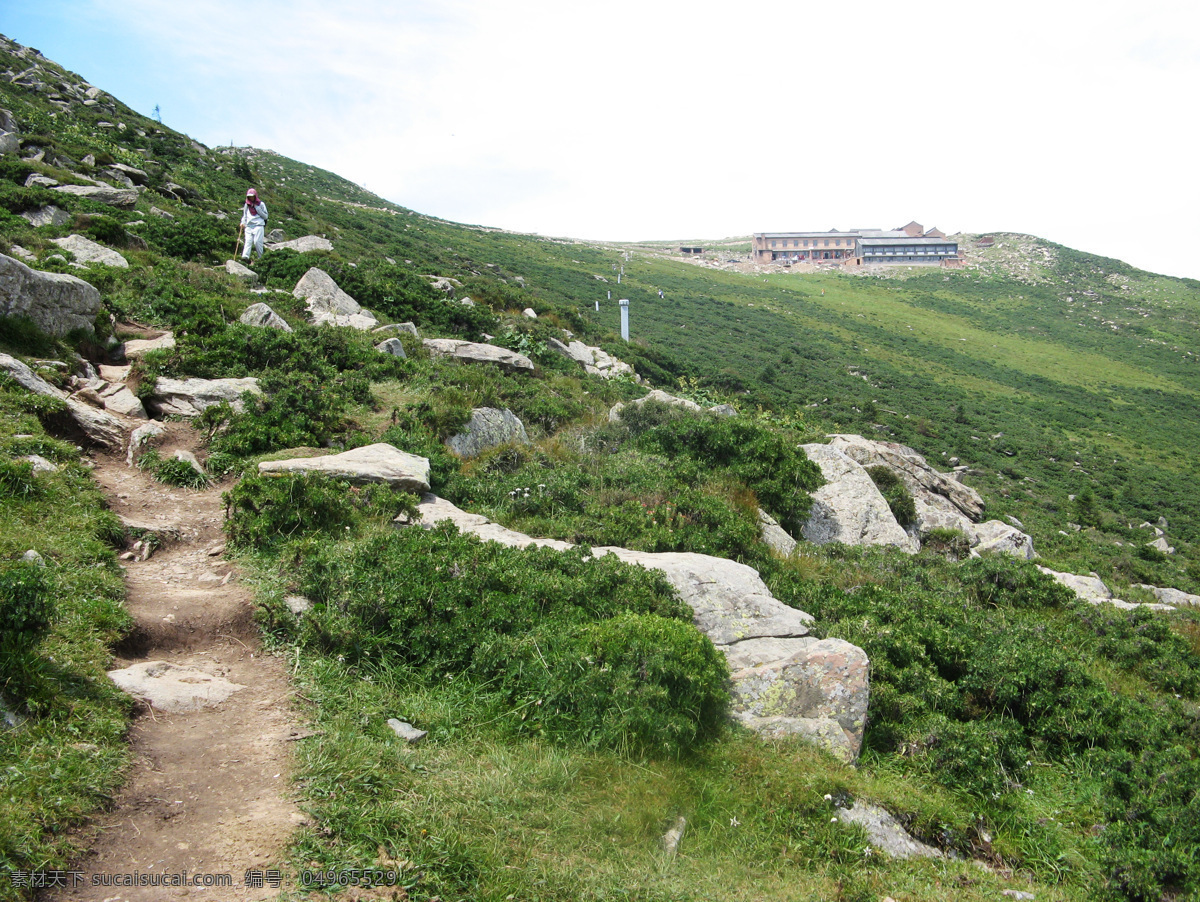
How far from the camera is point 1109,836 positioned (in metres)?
4.27

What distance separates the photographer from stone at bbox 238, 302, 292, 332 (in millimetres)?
12473

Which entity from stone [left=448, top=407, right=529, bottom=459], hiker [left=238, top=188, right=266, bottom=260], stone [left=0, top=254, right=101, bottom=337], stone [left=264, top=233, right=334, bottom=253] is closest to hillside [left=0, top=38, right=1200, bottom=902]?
stone [left=0, top=254, right=101, bottom=337]

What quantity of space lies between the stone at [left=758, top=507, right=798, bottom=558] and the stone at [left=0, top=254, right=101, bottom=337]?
33.8ft

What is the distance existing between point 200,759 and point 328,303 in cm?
1432

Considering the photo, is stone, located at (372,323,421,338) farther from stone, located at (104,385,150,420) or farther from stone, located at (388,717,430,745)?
stone, located at (388,717,430,745)

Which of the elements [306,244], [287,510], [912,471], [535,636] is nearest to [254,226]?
[306,244]

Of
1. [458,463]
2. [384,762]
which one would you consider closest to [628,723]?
[384,762]

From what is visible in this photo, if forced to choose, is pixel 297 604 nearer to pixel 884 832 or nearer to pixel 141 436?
pixel 141 436

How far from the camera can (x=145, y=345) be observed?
10.4 meters

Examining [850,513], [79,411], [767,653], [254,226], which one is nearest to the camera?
[767,653]

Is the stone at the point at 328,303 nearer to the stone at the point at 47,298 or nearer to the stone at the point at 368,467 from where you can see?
the stone at the point at 47,298

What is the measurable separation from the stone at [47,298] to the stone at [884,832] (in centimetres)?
1093

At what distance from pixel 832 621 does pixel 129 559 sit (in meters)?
6.84

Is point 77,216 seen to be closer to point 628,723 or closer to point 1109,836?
point 628,723
